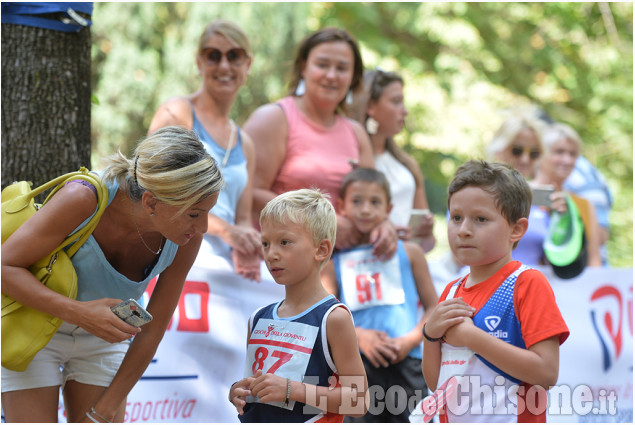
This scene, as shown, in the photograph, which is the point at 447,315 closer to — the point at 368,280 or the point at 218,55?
the point at 368,280

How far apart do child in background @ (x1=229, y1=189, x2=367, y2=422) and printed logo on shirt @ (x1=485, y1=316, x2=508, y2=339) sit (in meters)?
0.54

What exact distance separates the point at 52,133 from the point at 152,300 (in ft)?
3.98

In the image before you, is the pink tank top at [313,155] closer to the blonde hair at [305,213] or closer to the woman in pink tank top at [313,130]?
the woman in pink tank top at [313,130]

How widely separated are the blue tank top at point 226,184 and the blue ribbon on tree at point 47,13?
3.04ft

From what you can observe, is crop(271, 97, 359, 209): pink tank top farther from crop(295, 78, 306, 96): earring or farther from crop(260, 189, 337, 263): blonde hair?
crop(260, 189, 337, 263): blonde hair

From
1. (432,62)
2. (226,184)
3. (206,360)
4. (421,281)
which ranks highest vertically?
(432,62)

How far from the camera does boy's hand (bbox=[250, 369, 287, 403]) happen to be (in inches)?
107

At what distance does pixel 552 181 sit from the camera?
618 cm

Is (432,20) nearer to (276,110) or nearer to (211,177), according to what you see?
(276,110)

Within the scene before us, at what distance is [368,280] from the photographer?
420cm

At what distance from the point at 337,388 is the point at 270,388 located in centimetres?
26

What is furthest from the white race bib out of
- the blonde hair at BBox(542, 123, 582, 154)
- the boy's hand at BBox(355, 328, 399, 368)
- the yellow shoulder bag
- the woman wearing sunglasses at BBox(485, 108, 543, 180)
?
the blonde hair at BBox(542, 123, 582, 154)

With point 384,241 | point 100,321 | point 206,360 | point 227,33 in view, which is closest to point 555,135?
point 384,241

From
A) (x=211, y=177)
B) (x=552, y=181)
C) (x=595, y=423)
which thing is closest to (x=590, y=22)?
(x=552, y=181)
